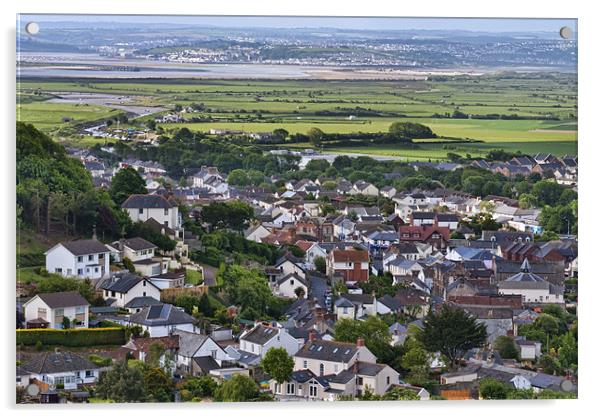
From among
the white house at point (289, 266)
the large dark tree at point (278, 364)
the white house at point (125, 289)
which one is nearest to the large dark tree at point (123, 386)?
the large dark tree at point (278, 364)

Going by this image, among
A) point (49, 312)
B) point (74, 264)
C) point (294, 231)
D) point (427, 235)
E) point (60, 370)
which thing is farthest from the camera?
point (427, 235)

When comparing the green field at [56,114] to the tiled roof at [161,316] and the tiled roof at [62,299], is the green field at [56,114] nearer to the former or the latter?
the tiled roof at [62,299]

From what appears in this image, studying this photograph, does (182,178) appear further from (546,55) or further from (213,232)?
(546,55)

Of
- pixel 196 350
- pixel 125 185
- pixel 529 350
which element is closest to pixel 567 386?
pixel 529 350

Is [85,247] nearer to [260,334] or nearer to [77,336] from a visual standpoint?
[77,336]

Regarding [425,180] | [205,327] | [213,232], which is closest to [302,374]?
[205,327]

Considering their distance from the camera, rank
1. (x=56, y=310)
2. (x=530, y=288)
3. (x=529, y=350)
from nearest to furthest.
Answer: (x=56, y=310), (x=529, y=350), (x=530, y=288)
